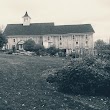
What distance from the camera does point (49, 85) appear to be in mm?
21672

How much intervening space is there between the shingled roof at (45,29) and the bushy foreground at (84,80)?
5663cm

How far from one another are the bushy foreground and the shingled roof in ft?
186

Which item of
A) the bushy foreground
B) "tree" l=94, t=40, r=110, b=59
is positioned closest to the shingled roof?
"tree" l=94, t=40, r=110, b=59

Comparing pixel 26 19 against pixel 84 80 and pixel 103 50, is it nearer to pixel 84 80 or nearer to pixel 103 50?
pixel 103 50

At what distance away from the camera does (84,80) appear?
1989cm

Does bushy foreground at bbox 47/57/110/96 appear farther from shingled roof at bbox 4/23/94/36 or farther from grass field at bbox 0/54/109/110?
shingled roof at bbox 4/23/94/36

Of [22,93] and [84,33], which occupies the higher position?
[84,33]

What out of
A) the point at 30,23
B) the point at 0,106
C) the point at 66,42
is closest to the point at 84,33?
the point at 66,42

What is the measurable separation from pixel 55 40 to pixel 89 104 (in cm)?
5993

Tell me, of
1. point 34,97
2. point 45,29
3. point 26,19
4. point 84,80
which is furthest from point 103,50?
point 26,19

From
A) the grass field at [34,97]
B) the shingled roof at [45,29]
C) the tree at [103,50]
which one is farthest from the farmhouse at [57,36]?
the grass field at [34,97]

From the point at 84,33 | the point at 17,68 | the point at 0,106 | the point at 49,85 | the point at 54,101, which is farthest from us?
the point at 84,33

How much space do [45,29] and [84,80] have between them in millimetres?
59164

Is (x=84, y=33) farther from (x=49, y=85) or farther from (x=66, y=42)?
(x=49, y=85)
